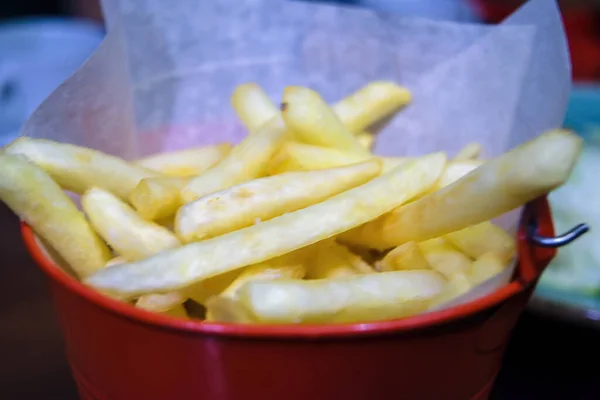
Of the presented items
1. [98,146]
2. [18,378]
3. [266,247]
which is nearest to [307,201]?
[266,247]

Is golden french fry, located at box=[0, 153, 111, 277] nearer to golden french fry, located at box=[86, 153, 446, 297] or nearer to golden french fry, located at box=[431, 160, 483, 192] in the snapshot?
golden french fry, located at box=[86, 153, 446, 297]

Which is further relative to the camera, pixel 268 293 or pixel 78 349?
pixel 78 349

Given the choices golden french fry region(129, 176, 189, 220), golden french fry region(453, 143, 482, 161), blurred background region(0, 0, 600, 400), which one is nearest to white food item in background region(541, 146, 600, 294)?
blurred background region(0, 0, 600, 400)

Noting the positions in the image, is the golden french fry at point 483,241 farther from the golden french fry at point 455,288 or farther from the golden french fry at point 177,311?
the golden french fry at point 177,311

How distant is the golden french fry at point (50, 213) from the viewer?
508 mm

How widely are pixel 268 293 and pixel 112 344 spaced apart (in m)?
0.16

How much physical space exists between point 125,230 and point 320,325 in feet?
0.71

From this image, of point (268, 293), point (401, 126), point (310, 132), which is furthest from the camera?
point (401, 126)

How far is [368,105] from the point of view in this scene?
0.77m

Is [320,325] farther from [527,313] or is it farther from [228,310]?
[527,313]

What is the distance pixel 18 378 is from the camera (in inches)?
29.0

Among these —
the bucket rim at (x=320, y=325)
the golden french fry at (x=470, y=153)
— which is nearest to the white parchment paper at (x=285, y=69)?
the golden french fry at (x=470, y=153)

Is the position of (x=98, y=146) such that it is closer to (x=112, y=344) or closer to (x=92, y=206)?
(x=92, y=206)

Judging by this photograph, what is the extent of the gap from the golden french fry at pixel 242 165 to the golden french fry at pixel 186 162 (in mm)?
83
